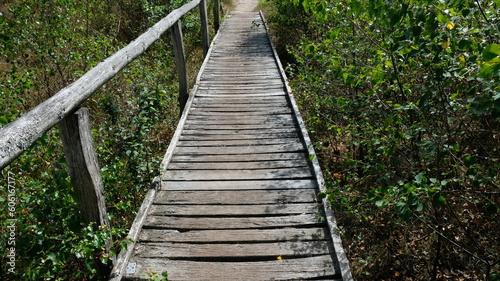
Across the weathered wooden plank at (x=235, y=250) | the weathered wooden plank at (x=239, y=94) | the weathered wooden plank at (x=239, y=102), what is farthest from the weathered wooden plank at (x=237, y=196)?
the weathered wooden plank at (x=239, y=94)

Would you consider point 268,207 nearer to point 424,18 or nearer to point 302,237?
point 302,237

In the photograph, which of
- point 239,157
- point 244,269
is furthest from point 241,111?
point 244,269

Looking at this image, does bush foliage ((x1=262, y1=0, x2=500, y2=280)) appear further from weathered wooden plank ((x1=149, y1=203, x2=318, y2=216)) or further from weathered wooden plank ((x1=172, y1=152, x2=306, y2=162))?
weathered wooden plank ((x1=172, y1=152, x2=306, y2=162))

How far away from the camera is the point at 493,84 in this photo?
165 centimetres

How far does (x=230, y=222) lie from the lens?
120 inches

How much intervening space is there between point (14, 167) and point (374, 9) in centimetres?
338

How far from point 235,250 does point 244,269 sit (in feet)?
0.70

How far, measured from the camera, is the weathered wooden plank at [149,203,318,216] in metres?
3.16

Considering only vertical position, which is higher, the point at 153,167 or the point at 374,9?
the point at 374,9

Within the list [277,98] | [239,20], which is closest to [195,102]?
[277,98]

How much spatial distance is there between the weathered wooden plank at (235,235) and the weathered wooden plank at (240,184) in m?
0.65

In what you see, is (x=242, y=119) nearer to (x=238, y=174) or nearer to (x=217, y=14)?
(x=238, y=174)

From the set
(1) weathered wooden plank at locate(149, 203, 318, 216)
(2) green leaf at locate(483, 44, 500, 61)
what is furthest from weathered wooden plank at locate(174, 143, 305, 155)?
(2) green leaf at locate(483, 44, 500, 61)

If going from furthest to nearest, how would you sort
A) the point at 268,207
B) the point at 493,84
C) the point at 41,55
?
the point at 41,55
the point at 268,207
the point at 493,84
